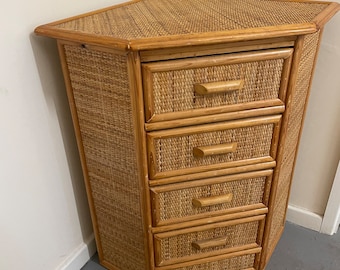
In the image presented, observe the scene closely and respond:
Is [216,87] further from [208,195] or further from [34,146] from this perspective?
[34,146]

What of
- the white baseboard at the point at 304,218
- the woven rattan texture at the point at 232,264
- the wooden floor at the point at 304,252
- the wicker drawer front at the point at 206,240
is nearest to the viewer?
the wicker drawer front at the point at 206,240

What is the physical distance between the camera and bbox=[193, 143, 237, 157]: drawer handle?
979 millimetres

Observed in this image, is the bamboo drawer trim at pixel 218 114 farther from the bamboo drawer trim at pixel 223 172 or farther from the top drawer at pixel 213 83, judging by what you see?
the bamboo drawer trim at pixel 223 172

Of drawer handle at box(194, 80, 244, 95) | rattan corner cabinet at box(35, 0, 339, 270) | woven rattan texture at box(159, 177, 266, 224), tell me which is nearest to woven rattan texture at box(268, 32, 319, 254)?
rattan corner cabinet at box(35, 0, 339, 270)

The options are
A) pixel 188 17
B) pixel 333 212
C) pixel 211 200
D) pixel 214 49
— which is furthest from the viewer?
pixel 333 212

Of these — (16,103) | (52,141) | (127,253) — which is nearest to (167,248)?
(127,253)

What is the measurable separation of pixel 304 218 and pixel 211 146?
838mm

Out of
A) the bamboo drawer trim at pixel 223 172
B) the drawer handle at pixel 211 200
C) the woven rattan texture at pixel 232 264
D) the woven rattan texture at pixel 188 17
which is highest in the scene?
the woven rattan texture at pixel 188 17

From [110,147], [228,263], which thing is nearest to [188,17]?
[110,147]

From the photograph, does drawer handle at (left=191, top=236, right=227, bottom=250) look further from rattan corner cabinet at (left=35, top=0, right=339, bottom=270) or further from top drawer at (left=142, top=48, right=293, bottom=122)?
top drawer at (left=142, top=48, right=293, bottom=122)

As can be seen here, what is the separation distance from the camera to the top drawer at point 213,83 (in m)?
0.85

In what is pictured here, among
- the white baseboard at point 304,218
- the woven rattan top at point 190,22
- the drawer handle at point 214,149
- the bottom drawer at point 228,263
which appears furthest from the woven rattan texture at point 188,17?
the white baseboard at point 304,218

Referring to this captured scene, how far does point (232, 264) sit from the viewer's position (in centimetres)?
127

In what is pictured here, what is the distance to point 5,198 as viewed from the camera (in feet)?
3.29
